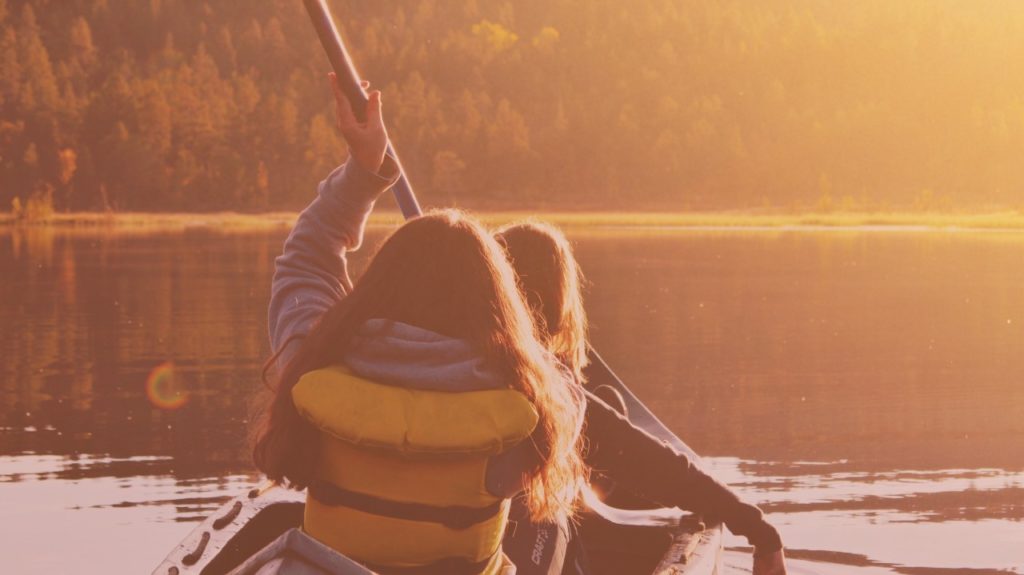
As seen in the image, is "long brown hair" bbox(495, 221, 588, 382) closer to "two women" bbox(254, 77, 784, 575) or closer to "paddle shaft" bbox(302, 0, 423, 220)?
"paddle shaft" bbox(302, 0, 423, 220)

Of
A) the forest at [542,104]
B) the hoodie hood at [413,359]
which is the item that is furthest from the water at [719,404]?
the forest at [542,104]

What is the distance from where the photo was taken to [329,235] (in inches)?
172

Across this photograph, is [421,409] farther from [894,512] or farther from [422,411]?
[894,512]

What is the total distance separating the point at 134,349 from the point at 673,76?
143 m

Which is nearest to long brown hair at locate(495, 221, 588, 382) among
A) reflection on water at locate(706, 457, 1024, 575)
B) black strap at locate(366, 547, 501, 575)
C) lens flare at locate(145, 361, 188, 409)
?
black strap at locate(366, 547, 501, 575)

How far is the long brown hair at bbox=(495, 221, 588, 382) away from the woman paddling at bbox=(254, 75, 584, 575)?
31.8 inches

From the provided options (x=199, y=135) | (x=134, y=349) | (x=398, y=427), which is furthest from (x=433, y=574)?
(x=199, y=135)

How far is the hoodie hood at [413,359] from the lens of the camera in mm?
3594

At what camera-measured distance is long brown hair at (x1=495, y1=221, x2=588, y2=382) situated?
4723mm

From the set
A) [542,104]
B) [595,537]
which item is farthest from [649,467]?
[542,104]

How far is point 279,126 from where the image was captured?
136 metres

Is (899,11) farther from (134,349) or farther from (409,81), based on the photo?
(134,349)

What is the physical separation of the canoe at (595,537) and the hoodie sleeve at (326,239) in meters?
1.01

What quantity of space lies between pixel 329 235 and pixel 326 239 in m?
0.01
